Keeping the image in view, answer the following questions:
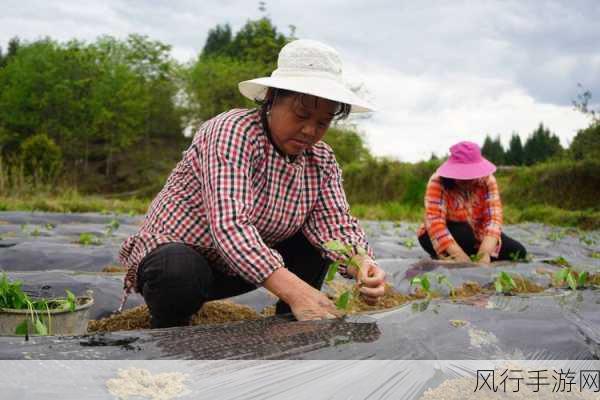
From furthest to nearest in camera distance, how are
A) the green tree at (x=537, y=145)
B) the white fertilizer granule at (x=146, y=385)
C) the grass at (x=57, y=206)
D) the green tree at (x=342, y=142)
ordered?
the green tree at (x=537, y=145) → the green tree at (x=342, y=142) → the grass at (x=57, y=206) → the white fertilizer granule at (x=146, y=385)

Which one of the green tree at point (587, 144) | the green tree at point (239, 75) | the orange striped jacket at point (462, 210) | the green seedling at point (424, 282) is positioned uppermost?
the green tree at point (239, 75)

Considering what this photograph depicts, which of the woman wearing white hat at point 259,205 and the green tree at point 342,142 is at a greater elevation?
the green tree at point 342,142

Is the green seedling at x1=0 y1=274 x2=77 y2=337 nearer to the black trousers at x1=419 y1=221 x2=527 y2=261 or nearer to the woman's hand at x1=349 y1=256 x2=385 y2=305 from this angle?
the woman's hand at x1=349 y1=256 x2=385 y2=305

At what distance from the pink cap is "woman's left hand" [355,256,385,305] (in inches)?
75.4

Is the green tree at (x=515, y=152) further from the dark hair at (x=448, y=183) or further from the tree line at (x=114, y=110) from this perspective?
the dark hair at (x=448, y=183)

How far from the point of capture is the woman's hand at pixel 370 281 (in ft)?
5.67

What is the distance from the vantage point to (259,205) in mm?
1857

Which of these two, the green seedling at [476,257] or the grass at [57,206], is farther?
the grass at [57,206]

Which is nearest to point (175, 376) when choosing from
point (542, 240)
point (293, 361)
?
point (293, 361)

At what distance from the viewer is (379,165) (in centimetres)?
1612

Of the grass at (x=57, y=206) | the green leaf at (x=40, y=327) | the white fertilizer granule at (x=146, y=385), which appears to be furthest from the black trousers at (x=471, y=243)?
the grass at (x=57, y=206)

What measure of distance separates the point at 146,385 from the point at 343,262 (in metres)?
0.96

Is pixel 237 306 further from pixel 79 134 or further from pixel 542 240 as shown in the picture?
pixel 79 134

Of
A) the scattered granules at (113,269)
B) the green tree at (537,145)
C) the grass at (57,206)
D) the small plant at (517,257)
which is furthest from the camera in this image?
the green tree at (537,145)
